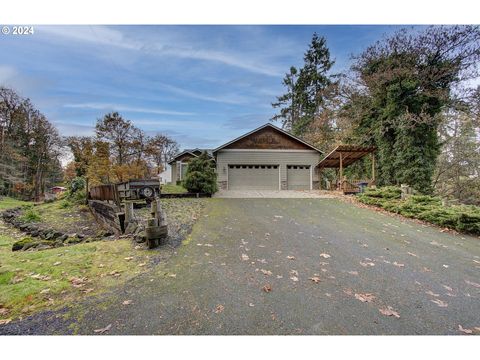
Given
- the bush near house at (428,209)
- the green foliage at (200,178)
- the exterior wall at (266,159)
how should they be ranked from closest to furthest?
the bush near house at (428,209), the green foliage at (200,178), the exterior wall at (266,159)

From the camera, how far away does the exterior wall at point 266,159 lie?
1516 centimetres

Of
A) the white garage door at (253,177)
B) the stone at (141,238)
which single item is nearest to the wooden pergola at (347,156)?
the white garage door at (253,177)

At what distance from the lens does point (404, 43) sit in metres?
12.2

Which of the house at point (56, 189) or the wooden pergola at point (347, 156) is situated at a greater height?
the wooden pergola at point (347, 156)

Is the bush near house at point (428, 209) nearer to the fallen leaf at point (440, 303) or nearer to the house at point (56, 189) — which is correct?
the fallen leaf at point (440, 303)

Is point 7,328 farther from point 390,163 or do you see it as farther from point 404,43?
point 404,43

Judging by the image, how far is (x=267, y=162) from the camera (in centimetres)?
1541

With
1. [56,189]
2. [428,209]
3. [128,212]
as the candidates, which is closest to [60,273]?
[128,212]

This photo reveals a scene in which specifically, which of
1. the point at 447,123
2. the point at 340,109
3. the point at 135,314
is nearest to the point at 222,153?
the point at 340,109

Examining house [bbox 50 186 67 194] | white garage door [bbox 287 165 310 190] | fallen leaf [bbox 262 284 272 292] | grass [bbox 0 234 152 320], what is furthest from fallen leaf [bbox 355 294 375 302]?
house [bbox 50 186 67 194]

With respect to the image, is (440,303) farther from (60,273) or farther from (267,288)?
(60,273)

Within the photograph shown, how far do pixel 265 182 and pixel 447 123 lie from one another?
12485 mm

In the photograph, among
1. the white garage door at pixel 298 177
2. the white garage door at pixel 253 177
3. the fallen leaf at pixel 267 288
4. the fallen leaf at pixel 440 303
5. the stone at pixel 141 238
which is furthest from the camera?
the white garage door at pixel 298 177

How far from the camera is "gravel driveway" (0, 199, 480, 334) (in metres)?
2.03
